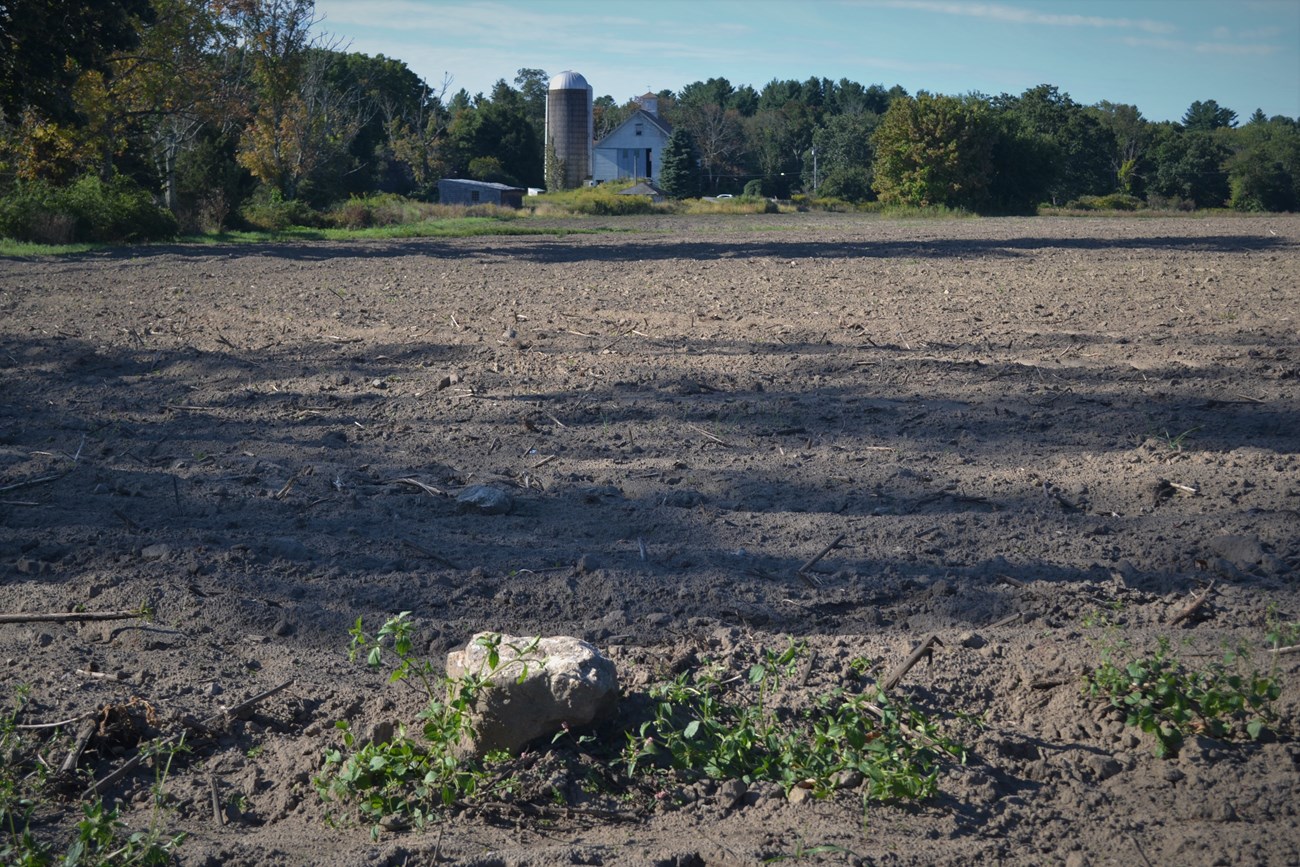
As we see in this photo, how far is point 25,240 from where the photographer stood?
2481cm

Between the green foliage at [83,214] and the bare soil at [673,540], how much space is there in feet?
48.8

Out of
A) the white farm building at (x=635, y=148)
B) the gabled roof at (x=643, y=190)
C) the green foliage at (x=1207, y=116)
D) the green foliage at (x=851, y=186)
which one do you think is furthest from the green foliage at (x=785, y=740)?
the green foliage at (x=1207, y=116)

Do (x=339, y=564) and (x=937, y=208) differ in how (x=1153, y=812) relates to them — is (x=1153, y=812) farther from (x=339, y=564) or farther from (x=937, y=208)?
(x=937, y=208)

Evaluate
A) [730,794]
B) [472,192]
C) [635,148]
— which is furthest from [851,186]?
[730,794]

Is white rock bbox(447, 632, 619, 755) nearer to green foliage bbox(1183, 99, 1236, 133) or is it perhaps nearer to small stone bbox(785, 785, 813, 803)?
small stone bbox(785, 785, 813, 803)

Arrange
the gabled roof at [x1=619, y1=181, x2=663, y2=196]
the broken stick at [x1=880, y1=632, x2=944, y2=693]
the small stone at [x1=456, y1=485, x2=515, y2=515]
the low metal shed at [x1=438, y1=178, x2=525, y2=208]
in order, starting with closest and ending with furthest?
the broken stick at [x1=880, y1=632, x2=944, y2=693] → the small stone at [x1=456, y1=485, x2=515, y2=515] → the low metal shed at [x1=438, y1=178, x2=525, y2=208] → the gabled roof at [x1=619, y1=181, x2=663, y2=196]

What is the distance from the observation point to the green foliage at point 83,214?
81.0 ft

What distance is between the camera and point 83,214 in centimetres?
2578

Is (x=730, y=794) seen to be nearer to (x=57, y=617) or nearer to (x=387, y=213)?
(x=57, y=617)

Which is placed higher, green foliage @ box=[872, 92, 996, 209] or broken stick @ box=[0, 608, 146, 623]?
green foliage @ box=[872, 92, 996, 209]

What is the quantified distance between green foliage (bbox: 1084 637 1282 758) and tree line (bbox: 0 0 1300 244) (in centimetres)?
2110

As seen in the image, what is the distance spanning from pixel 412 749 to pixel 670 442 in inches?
161

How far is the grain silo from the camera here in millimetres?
76875

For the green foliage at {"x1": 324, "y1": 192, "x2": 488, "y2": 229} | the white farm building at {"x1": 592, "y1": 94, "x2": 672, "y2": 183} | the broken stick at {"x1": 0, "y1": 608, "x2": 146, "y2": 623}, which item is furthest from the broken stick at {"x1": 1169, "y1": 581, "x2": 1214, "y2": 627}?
the white farm building at {"x1": 592, "y1": 94, "x2": 672, "y2": 183}
